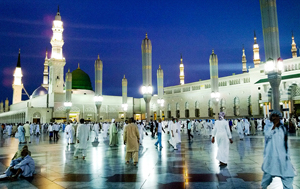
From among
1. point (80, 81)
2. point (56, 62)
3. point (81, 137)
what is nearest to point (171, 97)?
point (80, 81)

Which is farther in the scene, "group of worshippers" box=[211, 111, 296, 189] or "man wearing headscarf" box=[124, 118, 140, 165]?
"man wearing headscarf" box=[124, 118, 140, 165]

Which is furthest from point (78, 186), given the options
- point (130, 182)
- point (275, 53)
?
point (275, 53)

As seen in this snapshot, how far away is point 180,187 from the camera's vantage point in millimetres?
3883

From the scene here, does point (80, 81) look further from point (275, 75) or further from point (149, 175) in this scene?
point (149, 175)

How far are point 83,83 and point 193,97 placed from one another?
76.8 feet

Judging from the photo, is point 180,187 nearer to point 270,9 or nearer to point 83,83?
point 270,9

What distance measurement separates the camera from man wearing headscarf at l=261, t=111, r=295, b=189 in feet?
10.3

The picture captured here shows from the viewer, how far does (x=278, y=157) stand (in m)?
3.21

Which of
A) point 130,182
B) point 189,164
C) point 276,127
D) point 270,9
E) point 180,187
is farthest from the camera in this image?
point 270,9

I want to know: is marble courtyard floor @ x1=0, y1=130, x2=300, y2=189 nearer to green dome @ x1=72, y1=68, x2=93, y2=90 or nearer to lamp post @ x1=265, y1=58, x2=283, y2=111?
lamp post @ x1=265, y1=58, x2=283, y2=111

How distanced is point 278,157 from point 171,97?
45.6m

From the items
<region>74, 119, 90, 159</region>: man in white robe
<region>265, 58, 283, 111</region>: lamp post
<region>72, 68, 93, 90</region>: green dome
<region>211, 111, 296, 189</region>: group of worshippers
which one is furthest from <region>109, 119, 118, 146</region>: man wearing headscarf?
<region>72, 68, 93, 90</region>: green dome

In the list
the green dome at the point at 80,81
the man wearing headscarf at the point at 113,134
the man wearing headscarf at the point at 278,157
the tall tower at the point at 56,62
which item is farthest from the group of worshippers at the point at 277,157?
the green dome at the point at 80,81

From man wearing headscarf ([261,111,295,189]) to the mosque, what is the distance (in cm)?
2222
